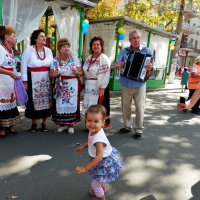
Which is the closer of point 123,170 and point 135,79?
point 123,170

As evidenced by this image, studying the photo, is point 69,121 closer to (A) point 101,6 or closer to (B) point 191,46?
(A) point 101,6

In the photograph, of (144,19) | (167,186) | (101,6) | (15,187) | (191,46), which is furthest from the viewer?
(191,46)

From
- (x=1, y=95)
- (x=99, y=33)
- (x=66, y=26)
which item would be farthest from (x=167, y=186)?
(x=99, y=33)

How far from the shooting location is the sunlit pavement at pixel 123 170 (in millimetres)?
3162

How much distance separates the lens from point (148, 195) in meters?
3.18

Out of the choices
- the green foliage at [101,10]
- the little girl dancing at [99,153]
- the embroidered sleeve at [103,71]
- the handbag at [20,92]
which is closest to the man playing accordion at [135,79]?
the embroidered sleeve at [103,71]

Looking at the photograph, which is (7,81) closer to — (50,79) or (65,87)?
(50,79)

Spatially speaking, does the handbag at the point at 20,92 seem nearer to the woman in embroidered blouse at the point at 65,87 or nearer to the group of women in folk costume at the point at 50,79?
the group of women in folk costume at the point at 50,79

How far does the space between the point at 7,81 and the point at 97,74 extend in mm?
1583

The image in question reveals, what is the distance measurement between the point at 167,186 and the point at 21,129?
3.09 m

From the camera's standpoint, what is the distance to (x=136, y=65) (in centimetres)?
491

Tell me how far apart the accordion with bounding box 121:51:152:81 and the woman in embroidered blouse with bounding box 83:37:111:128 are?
0.37 metres

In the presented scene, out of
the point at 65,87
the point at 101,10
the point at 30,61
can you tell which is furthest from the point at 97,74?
the point at 101,10

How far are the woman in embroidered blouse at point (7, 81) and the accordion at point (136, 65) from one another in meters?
1.97
